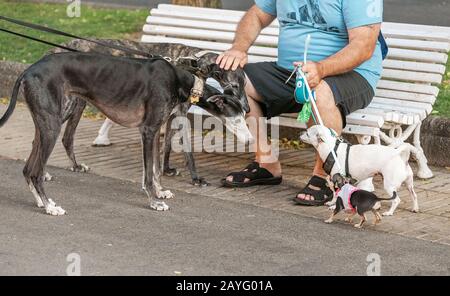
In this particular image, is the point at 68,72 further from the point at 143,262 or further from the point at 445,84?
the point at 445,84

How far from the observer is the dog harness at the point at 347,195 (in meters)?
6.26

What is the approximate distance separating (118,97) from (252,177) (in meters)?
1.30

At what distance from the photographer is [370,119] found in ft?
23.7

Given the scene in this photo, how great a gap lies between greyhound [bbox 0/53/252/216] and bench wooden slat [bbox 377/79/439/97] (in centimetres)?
133

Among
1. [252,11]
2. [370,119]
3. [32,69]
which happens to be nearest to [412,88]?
[370,119]

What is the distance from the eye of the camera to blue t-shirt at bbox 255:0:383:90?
7027mm

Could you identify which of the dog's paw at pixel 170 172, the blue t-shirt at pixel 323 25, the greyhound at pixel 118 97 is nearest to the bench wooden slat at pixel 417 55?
the blue t-shirt at pixel 323 25

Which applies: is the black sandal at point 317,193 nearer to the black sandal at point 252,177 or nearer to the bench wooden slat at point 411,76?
the black sandal at point 252,177

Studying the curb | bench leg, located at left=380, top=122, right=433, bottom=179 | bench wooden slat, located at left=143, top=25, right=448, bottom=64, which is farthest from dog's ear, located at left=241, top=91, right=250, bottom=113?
the curb

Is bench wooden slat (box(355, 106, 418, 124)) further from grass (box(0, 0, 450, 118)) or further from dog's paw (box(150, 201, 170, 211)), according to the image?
grass (box(0, 0, 450, 118))

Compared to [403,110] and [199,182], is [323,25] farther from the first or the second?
[199,182]

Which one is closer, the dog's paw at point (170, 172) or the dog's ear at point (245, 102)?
the dog's ear at point (245, 102)

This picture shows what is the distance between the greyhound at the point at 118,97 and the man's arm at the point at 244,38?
277mm

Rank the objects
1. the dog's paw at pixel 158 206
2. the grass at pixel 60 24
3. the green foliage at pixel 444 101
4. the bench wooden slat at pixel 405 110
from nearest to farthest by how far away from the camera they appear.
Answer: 1. the dog's paw at pixel 158 206
2. the bench wooden slat at pixel 405 110
3. the green foliage at pixel 444 101
4. the grass at pixel 60 24
